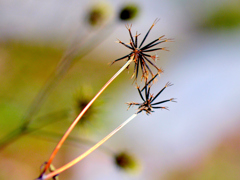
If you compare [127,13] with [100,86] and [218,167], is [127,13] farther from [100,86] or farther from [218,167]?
[218,167]

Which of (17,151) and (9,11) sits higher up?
(9,11)

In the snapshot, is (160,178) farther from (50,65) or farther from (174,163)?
(50,65)

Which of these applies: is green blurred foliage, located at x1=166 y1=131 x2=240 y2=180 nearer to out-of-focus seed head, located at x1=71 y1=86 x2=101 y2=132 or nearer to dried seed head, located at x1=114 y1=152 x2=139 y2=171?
dried seed head, located at x1=114 y1=152 x2=139 y2=171

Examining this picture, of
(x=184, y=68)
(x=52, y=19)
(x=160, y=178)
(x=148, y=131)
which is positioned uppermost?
(x=52, y=19)

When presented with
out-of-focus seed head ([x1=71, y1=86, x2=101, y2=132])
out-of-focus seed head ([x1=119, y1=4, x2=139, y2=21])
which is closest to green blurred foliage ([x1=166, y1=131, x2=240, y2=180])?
out-of-focus seed head ([x1=71, y1=86, x2=101, y2=132])

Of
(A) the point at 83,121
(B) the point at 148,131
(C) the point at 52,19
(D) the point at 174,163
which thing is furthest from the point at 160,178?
(C) the point at 52,19

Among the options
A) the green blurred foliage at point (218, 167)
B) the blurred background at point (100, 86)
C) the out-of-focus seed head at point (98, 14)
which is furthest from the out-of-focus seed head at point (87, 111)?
the green blurred foliage at point (218, 167)

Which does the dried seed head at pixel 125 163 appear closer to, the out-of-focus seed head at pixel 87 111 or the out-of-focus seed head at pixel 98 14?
the out-of-focus seed head at pixel 87 111

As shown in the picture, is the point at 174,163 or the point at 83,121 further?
the point at 174,163
